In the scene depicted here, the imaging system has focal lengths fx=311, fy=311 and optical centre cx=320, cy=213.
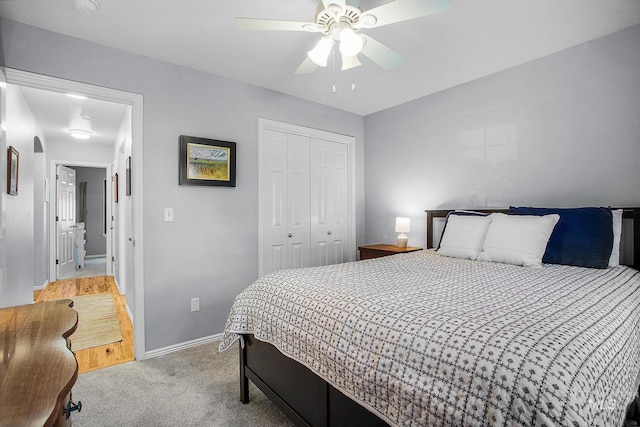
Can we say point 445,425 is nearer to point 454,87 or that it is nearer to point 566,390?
point 566,390

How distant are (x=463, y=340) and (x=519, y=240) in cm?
159

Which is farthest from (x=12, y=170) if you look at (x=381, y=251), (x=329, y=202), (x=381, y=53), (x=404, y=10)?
(x=381, y=251)

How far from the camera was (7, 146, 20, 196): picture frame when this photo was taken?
270 centimetres

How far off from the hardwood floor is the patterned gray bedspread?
150 cm

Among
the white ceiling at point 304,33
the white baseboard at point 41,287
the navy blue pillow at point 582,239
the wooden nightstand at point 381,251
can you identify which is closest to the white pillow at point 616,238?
the navy blue pillow at point 582,239

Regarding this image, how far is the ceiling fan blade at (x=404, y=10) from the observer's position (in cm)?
148

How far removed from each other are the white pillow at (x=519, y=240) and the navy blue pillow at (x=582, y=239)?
9 cm

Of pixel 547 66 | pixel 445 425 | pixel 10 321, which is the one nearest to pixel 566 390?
pixel 445 425

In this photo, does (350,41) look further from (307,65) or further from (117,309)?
(117,309)

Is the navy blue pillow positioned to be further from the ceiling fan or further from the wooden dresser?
the wooden dresser

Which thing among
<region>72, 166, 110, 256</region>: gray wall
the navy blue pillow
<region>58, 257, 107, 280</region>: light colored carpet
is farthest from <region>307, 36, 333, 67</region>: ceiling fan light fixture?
<region>72, 166, 110, 256</region>: gray wall

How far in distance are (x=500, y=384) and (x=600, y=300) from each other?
0.91 metres

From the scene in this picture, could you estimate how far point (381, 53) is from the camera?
1.97 metres

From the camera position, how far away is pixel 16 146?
118 inches
